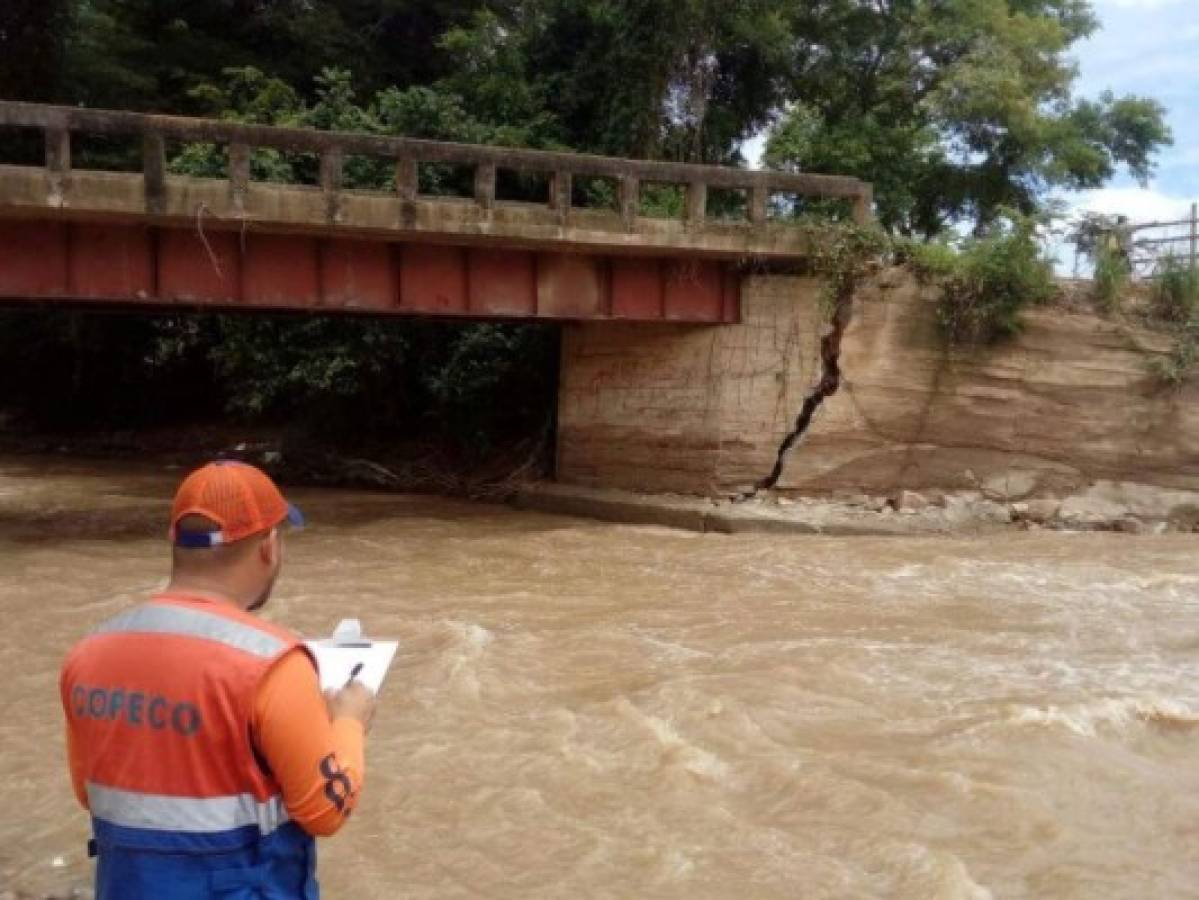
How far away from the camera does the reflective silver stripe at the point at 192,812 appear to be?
82.4 inches

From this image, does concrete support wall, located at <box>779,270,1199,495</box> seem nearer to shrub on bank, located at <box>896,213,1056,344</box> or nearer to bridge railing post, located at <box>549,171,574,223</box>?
shrub on bank, located at <box>896,213,1056,344</box>

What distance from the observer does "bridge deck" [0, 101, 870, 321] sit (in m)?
12.0

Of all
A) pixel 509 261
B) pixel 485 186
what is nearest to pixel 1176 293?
pixel 509 261

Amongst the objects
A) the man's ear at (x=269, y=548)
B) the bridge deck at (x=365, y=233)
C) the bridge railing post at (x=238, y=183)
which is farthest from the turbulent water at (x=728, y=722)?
the bridge railing post at (x=238, y=183)

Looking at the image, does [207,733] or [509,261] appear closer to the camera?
[207,733]

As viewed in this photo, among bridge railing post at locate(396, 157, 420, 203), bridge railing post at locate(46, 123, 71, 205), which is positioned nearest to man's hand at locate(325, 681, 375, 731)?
bridge railing post at locate(46, 123, 71, 205)

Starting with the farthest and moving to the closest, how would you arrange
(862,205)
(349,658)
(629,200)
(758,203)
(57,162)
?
(862,205) → (758,203) → (629,200) → (57,162) → (349,658)

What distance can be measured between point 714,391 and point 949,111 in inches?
314

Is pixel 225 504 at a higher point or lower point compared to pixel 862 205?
lower

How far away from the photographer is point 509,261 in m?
14.5

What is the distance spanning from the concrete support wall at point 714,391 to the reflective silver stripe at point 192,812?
13.1m

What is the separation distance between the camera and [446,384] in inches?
733

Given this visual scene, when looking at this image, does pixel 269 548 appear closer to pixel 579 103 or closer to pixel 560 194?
pixel 560 194

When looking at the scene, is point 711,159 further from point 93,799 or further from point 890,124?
point 93,799
